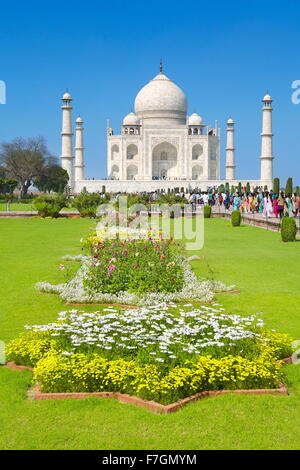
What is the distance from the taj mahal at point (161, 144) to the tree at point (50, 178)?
17.8 ft

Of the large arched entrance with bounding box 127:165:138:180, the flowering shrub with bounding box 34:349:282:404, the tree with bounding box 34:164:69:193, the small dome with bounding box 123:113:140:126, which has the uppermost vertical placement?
the small dome with bounding box 123:113:140:126

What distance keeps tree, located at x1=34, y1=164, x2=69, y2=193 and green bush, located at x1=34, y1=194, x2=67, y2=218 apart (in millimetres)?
22697

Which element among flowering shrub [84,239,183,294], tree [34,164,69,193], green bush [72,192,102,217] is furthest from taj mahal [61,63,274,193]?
Result: flowering shrub [84,239,183,294]

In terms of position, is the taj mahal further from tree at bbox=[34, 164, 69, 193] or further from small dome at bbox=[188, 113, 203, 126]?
tree at bbox=[34, 164, 69, 193]

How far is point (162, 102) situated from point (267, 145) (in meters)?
12.0

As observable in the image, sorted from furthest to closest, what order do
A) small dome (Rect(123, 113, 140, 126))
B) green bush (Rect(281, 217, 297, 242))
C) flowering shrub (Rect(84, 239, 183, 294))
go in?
small dome (Rect(123, 113, 140, 126))
green bush (Rect(281, 217, 297, 242))
flowering shrub (Rect(84, 239, 183, 294))

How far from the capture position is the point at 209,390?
369cm

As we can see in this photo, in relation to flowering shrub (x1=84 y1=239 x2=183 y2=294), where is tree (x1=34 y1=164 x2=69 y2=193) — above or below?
above

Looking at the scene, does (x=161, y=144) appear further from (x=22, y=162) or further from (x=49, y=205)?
(x=49, y=205)

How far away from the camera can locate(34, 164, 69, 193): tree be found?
4644cm

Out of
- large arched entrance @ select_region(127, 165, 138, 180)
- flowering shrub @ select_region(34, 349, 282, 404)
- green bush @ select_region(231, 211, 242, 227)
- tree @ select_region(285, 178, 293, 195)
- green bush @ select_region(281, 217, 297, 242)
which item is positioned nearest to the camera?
flowering shrub @ select_region(34, 349, 282, 404)

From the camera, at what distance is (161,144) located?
5816cm

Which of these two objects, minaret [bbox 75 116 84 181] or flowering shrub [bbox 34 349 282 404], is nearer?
flowering shrub [bbox 34 349 282 404]

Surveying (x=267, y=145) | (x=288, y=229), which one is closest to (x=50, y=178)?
(x=267, y=145)
